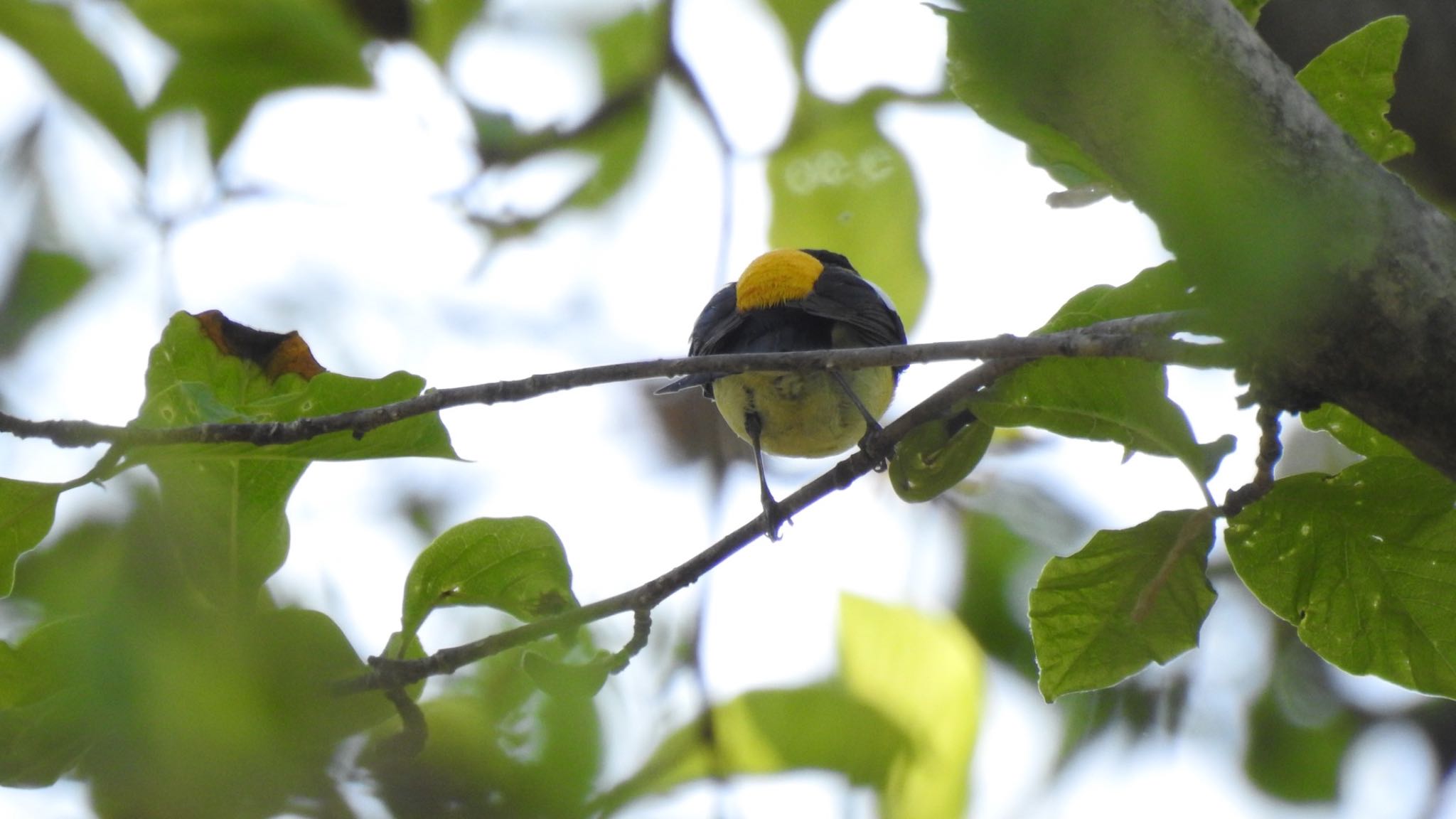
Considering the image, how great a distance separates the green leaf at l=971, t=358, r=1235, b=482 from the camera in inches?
55.1

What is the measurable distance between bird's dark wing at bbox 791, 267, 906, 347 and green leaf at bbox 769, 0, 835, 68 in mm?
493

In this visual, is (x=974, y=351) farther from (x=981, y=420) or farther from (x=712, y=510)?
(x=712, y=510)

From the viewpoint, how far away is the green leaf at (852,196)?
220 centimetres

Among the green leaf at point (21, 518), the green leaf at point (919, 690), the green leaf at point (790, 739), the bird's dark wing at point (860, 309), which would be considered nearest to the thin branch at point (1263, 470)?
the green leaf at point (919, 690)

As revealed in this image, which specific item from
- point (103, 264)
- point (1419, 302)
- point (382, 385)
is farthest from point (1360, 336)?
point (103, 264)

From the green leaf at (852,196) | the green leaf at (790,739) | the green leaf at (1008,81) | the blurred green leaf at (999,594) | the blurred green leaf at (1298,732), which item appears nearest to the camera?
the green leaf at (1008,81)

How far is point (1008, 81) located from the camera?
0.65 m

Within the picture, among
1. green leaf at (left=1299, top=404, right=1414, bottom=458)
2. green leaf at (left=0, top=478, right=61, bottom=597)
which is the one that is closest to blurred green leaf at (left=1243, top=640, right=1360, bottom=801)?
green leaf at (left=1299, top=404, right=1414, bottom=458)

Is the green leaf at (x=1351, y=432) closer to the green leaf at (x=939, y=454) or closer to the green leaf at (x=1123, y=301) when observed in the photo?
the green leaf at (x=1123, y=301)

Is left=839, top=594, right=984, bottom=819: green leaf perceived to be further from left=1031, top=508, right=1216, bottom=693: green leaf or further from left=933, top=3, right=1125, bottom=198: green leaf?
left=933, top=3, right=1125, bottom=198: green leaf

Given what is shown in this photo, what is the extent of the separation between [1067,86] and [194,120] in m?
1.35

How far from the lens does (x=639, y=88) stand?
2369 millimetres

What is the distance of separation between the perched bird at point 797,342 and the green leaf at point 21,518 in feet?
4.80

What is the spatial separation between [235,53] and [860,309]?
4.16 feet
